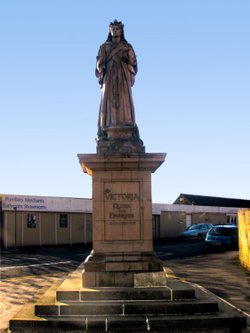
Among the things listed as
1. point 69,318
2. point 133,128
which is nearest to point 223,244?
point 133,128

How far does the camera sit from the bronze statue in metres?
10.0

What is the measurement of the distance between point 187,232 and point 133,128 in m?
27.4

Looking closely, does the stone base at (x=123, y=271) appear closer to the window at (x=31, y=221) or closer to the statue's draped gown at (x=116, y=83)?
the statue's draped gown at (x=116, y=83)

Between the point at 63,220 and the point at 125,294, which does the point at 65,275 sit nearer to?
the point at 125,294

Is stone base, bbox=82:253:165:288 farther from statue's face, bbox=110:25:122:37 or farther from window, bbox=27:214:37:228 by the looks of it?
window, bbox=27:214:37:228

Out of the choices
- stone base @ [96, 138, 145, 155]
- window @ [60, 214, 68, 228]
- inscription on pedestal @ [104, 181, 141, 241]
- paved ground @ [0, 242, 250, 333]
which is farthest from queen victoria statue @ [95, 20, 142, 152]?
window @ [60, 214, 68, 228]

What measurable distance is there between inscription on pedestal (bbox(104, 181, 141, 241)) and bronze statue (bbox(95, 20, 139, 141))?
1208 millimetres

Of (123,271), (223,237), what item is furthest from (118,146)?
(223,237)

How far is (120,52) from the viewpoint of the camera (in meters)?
10.3

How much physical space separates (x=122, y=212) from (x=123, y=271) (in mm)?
1144

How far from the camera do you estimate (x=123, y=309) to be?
796cm

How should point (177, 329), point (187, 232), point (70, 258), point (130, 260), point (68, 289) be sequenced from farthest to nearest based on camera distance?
point (187, 232) < point (70, 258) < point (130, 260) < point (68, 289) < point (177, 329)

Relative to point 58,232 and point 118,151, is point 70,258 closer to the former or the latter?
point 58,232

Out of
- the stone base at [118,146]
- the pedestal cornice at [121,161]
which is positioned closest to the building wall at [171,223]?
the stone base at [118,146]
